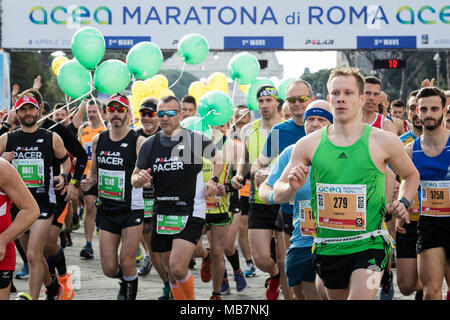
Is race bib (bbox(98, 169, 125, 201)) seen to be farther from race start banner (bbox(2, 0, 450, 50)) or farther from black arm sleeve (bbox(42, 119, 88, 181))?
race start banner (bbox(2, 0, 450, 50))

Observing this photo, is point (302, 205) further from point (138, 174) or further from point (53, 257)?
point (53, 257)

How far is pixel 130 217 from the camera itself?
7.34 metres

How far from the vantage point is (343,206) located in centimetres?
450

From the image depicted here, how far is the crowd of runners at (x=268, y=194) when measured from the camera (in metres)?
4.53

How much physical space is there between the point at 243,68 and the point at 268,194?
6447 millimetres

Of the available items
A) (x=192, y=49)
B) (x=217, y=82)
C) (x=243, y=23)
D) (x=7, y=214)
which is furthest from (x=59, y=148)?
(x=243, y=23)

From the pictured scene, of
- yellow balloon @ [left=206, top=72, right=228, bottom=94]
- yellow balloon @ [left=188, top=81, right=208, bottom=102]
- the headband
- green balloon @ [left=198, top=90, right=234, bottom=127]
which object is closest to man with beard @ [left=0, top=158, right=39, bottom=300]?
the headband

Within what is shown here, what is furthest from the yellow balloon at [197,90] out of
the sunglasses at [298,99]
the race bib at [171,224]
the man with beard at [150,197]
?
the race bib at [171,224]

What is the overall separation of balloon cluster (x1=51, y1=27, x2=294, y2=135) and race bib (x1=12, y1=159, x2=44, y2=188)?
1961mm

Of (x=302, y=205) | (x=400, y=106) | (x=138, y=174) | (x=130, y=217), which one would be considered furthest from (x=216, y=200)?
(x=400, y=106)

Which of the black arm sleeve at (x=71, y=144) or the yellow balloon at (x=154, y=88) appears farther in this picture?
the yellow balloon at (x=154, y=88)

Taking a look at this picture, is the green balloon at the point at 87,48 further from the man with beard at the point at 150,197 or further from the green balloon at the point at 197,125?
the green balloon at the point at 197,125

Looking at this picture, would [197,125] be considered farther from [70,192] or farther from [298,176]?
[298,176]

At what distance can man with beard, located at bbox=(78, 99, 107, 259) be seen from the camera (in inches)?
426
